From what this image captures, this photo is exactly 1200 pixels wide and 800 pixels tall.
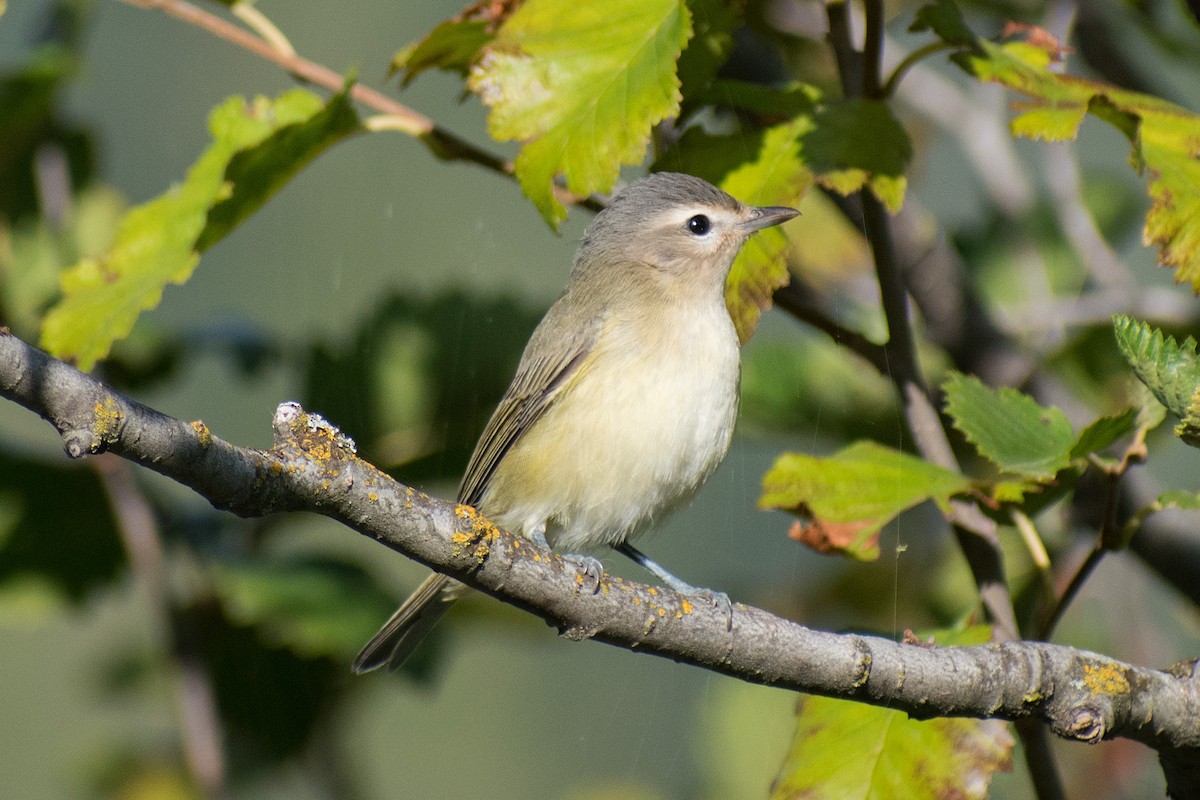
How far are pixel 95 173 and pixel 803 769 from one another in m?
2.98

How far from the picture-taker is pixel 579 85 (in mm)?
2506

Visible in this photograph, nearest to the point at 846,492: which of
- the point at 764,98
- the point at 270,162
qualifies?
the point at 764,98

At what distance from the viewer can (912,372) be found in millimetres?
2986

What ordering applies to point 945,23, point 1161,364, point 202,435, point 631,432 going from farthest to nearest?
point 631,432 → point 945,23 → point 1161,364 → point 202,435

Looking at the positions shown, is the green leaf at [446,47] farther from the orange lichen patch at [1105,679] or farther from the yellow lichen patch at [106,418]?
the orange lichen patch at [1105,679]

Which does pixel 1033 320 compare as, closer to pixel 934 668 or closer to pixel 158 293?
pixel 934 668

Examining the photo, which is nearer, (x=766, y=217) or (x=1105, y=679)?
(x=1105, y=679)

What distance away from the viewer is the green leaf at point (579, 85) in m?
2.40

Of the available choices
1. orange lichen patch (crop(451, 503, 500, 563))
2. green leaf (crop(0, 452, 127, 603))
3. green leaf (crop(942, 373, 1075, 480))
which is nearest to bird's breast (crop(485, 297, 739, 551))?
green leaf (crop(942, 373, 1075, 480))

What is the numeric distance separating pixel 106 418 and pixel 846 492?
1.62 meters

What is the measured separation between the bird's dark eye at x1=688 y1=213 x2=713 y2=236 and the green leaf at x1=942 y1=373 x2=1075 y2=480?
1206 millimetres

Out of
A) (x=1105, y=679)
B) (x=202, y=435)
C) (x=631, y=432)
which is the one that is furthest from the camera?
(x=631, y=432)

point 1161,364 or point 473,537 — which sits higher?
point 1161,364

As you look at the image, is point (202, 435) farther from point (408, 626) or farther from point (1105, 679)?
point (408, 626)
